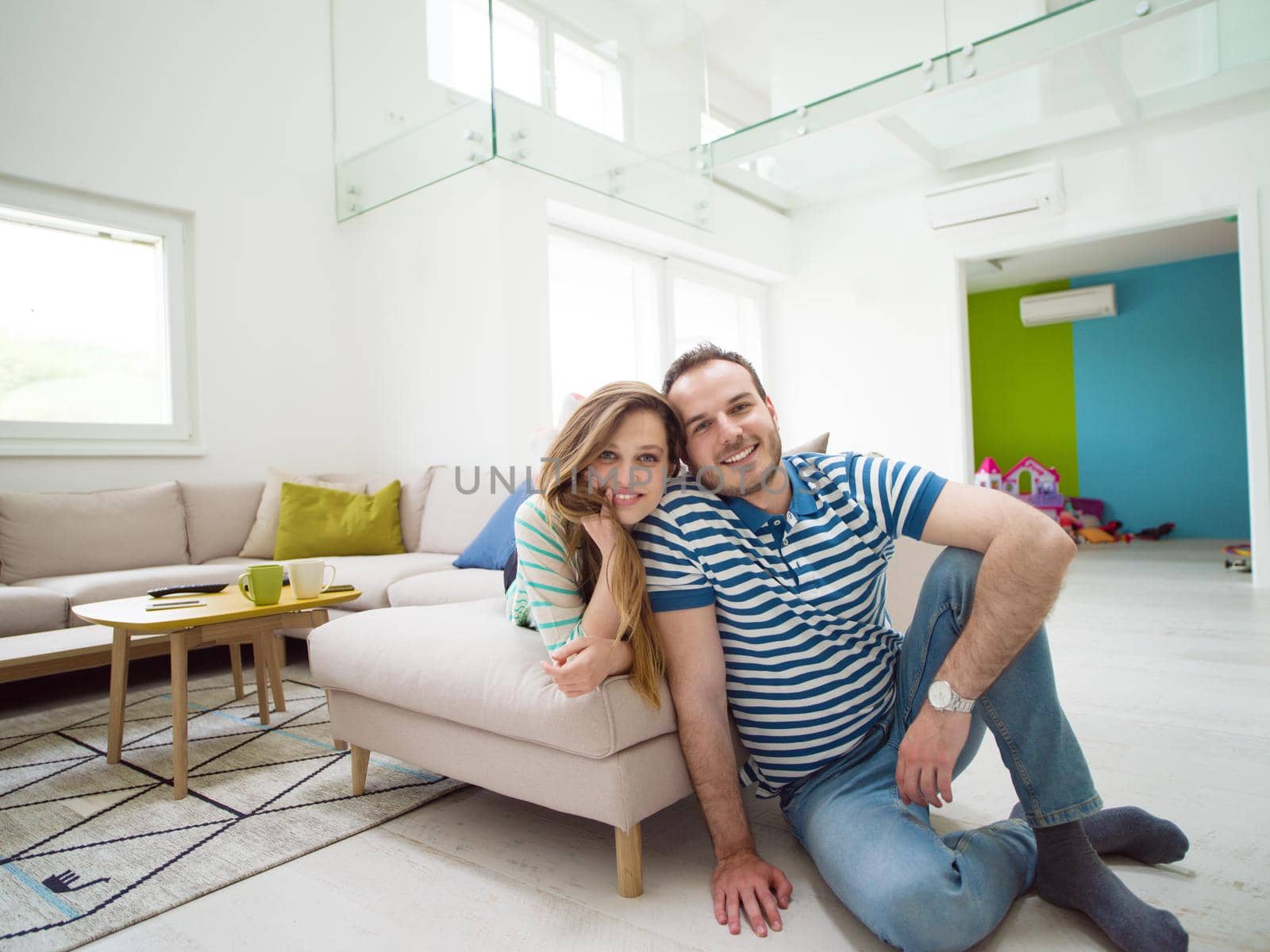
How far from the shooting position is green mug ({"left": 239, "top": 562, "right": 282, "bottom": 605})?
2.02 m

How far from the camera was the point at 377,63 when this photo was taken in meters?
4.28

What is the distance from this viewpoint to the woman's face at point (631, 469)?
1262mm

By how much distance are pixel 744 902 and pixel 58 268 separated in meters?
4.08

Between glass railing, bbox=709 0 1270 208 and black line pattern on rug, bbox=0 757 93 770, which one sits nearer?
black line pattern on rug, bbox=0 757 93 770

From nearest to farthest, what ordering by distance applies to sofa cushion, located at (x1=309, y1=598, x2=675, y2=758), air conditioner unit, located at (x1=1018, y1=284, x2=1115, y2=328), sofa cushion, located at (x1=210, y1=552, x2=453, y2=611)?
sofa cushion, located at (x1=309, y1=598, x2=675, y2=758) < sofa cushion, located at (x1=210, y1=552, x2=453, y2=611) < air conditioner unit, located at (x1=1018, y1=284, x2=1115, y2=328)

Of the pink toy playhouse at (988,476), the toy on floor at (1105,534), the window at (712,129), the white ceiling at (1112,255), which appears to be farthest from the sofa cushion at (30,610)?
the toy on floor at (1105,534)

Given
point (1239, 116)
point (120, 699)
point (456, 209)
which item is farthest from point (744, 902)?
point (1239, 116)

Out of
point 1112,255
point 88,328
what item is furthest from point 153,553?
point 1112,255

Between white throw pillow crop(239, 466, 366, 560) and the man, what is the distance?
2.82 metres

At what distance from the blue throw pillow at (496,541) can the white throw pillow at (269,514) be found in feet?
3.26

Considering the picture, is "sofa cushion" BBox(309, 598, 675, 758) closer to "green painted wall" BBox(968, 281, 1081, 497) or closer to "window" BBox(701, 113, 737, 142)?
"window" BBox(701, 113, 737, 142)

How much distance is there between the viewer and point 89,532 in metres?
3.16

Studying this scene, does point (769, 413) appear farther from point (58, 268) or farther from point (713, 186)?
point (713, 186)

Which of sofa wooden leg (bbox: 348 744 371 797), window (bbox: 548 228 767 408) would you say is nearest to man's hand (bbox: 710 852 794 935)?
sofa wooden leg (bbox: 348 744 371 797)
